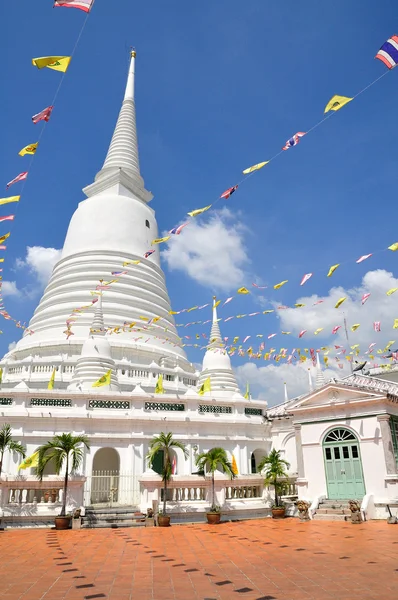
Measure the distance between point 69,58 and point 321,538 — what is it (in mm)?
14561

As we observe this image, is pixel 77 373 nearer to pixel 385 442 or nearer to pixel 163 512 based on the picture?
pixel 163 512

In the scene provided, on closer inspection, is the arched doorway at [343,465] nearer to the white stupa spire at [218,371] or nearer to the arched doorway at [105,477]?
the arched doorway at [105,477]

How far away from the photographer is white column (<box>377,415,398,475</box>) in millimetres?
18000

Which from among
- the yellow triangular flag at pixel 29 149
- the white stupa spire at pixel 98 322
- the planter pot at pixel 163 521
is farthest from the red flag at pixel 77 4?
the white stupa spire at pixel 98 322

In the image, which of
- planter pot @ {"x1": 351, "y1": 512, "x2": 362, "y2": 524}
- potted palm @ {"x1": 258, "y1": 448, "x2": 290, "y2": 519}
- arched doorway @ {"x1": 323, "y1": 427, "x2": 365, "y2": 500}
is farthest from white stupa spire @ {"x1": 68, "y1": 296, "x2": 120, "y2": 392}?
planter pot @ {"x1": 351, "y1": 512, "x2": 362, "y2": 524}

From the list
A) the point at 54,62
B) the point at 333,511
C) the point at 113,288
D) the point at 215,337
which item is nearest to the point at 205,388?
the point at 215,337

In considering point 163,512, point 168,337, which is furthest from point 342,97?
point 168,337

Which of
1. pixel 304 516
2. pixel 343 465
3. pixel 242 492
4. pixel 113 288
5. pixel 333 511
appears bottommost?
pixel 304 516

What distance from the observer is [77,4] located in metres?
9.69

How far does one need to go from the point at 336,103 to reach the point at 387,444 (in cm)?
1348

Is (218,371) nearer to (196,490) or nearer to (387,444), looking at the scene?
(196,490)

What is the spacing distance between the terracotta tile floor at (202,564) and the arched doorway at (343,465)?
3.42m

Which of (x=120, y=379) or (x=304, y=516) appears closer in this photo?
(x=304, y=516)

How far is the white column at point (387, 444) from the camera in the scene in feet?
59.1
